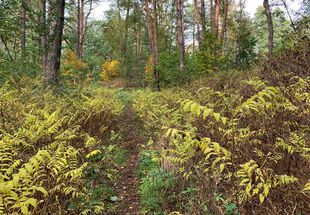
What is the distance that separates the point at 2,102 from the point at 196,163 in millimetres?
3826

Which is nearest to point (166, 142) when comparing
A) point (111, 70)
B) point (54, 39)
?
point (54, 39)

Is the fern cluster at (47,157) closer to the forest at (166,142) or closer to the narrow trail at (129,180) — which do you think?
the forest at (166,142)

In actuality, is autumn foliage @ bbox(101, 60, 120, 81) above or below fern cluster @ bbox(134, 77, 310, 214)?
above

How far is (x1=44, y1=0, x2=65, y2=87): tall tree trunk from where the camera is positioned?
10.2m

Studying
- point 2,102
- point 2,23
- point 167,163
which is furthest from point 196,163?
point 2,23

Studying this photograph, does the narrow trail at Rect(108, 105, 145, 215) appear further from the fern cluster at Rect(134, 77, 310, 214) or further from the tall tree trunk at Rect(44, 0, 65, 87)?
the tall tree trunk at Rect(44, 0, 65, 87)

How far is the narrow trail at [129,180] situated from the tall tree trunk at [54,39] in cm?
352

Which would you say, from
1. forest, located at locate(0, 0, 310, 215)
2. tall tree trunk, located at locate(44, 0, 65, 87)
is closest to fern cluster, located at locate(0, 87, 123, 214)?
forest, located at locate(0, 0, 310, 215)

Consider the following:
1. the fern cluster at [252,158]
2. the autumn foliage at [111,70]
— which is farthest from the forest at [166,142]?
the autumn foliage at [111,70]

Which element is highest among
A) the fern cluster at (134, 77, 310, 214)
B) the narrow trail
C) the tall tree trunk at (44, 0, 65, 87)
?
the tall tree trunk at (44, 0, 65, 87)

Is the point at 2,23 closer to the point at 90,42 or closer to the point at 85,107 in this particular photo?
the point at 85,107

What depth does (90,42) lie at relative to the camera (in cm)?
4450

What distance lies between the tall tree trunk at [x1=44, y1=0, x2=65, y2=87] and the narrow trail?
3.52 meters

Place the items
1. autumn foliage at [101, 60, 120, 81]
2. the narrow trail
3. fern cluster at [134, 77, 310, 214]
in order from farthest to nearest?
autumn foliage at [101, 60, 120, 81] → the narrow trail → fern cluster at [134, 77, 310, 214]
